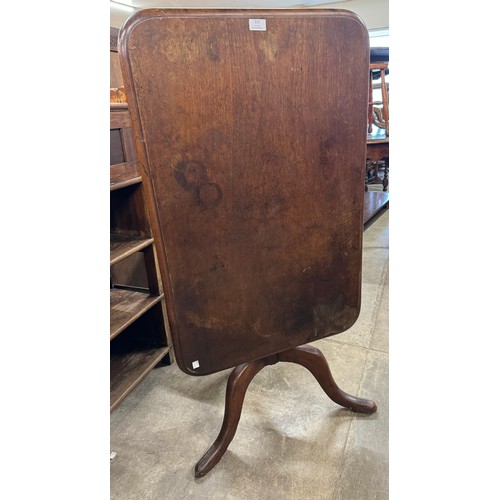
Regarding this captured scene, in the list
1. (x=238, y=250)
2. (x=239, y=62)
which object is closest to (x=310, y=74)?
(x=239, y=62)

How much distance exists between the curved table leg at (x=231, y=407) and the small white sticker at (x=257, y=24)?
0.89 m

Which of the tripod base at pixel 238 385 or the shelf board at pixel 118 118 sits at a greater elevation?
the shelf board at pixel 118 118

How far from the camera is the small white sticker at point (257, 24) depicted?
2.57 feet

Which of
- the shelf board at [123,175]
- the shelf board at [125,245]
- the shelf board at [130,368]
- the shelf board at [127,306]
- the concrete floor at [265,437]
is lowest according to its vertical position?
the concrete floor at [265,437]

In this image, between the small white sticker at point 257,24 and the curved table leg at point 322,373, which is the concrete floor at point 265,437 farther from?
the small white sticker at point 257,24

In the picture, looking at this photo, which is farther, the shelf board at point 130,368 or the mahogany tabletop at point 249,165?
the shelf board at point 130,368

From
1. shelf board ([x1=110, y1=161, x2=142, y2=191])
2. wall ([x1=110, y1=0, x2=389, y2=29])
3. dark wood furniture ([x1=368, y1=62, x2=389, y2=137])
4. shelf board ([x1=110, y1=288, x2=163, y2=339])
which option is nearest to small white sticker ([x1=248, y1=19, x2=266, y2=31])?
shelf board ([x1=110, y1=161, x2=142, y2=191])

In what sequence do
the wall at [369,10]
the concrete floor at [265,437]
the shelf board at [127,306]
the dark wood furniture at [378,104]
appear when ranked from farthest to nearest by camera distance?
the wall at [369,10]
the dark wood furniture at [378,104]
the shelf board at [127,306]
the concrete floor at [265,437]

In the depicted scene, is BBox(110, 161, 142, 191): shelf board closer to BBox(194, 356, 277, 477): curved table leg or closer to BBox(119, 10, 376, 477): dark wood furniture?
BBox(119, 10, 376, 477): dark wood furniture

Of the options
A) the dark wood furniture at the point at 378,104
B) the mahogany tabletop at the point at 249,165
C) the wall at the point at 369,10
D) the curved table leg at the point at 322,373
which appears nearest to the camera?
the mahogany tabletop at the point at 249,165

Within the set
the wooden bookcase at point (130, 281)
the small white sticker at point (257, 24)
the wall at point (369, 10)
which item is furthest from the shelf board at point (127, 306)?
the wall at point (369, 10)

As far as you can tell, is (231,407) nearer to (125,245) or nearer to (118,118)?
(125,245)

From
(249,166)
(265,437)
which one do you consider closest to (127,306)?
(265,437)

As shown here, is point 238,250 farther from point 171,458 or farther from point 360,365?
point 360,365
